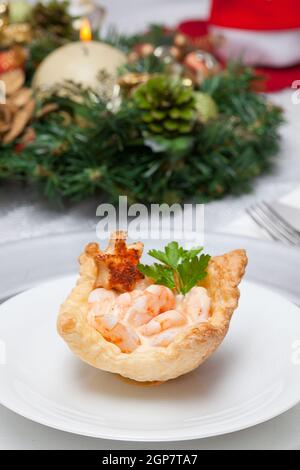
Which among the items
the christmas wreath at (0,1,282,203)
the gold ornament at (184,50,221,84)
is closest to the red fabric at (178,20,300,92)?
the gold ornament at (184,50,221,84)

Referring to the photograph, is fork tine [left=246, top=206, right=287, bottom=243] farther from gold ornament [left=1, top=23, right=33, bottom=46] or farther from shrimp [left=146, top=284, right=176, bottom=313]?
gold ornament [left=1, top=23, right=33, bottom=46]

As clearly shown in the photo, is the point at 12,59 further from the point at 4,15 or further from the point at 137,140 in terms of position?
the point at 137,140

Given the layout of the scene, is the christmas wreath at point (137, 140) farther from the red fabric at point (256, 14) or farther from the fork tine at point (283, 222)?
the red fabric at point (256, 14)

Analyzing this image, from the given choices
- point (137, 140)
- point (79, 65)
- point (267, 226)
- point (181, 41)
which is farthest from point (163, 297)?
point (181, 41)

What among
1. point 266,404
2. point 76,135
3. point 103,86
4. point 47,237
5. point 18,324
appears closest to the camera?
point 266,404

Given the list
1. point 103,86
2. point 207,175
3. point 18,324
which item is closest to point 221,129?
point 207,175

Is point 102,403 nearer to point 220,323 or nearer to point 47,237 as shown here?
point 220,323

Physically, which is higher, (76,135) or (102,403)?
(76,135)
